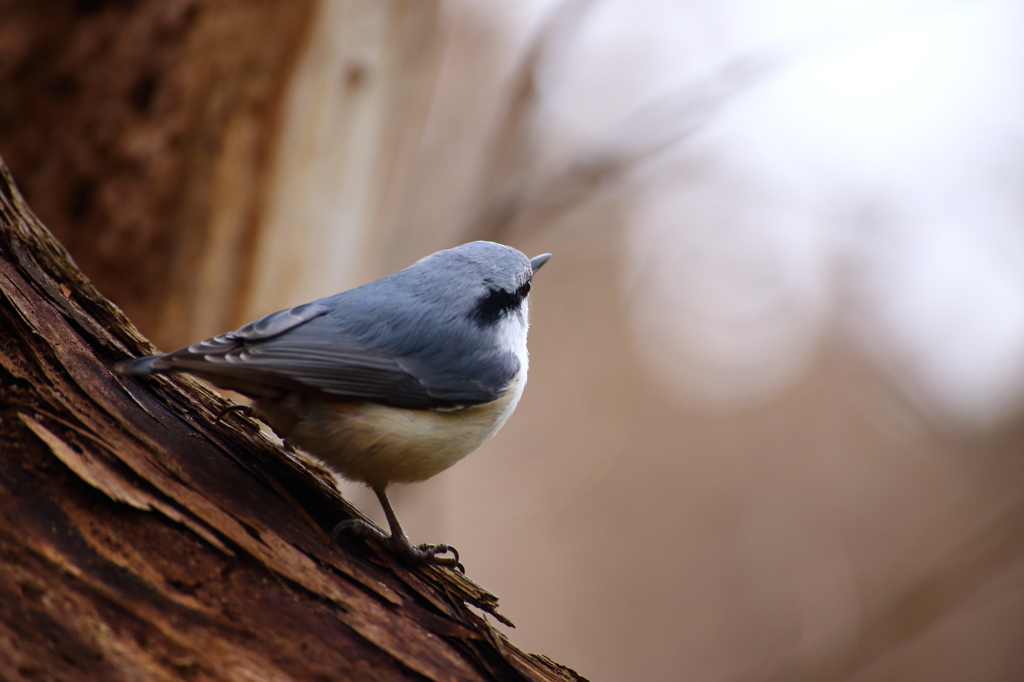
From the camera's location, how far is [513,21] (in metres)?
4.91

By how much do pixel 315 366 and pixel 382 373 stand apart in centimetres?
17

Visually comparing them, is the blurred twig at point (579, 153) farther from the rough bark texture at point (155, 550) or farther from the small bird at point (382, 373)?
the rough bark texture at point (155, 550)

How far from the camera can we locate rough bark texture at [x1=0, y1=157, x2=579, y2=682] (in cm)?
119

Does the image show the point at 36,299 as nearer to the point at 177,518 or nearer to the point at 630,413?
the point at 177,518

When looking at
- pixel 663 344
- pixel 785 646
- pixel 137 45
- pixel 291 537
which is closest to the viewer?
pixel 291 537

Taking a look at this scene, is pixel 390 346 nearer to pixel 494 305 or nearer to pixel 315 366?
pixel 315 366

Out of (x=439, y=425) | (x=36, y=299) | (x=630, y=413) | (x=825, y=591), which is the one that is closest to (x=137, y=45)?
(x=36, y=299)

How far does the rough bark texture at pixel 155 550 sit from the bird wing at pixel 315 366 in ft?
0.49

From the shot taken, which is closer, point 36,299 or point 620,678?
point 36,299

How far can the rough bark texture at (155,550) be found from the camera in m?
1.19

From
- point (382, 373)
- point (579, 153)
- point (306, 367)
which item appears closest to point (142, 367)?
point (306, 367)

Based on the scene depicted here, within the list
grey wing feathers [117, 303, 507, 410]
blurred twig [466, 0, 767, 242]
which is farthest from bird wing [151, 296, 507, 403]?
blurred twig [466, 0, 767, 242]

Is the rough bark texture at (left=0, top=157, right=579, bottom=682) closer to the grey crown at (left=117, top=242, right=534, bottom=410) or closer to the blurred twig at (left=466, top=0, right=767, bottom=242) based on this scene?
the grey crown at (left=117, top=242, right=534, bottom=410)

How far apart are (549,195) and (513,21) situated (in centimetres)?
218
